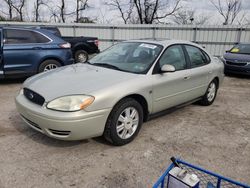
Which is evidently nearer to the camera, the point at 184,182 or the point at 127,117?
the point at 184,182

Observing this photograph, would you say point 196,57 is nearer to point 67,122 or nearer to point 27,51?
point 67,122

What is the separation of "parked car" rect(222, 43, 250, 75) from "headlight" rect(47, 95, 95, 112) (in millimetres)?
7506

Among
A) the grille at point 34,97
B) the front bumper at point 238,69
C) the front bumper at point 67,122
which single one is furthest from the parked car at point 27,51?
the front bumper at point 238,69

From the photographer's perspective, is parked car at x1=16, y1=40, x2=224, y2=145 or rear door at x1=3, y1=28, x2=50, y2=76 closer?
parked car at x1=16, y1=40, x2=224, y2=145

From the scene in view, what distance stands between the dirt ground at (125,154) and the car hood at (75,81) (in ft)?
2.56

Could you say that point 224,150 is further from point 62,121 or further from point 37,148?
point 37,148

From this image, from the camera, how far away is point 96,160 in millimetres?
2816

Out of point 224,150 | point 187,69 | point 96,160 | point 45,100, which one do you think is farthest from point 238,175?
point 45,100

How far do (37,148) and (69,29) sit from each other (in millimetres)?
12857

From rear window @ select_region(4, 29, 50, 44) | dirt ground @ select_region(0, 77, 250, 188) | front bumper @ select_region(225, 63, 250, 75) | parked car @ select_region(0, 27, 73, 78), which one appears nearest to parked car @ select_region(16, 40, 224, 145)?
dirt ground @ select_region(0, 77, 250, 188)

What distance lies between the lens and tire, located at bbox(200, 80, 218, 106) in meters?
4.86

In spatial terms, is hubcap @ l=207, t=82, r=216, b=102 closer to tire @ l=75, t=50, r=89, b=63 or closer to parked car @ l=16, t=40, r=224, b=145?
parked car @ l=16, t=40, r=224, b=145

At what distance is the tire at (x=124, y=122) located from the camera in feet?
9.53

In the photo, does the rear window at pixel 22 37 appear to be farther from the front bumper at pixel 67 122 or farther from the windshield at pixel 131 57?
the front bumper at pixel 67 122
